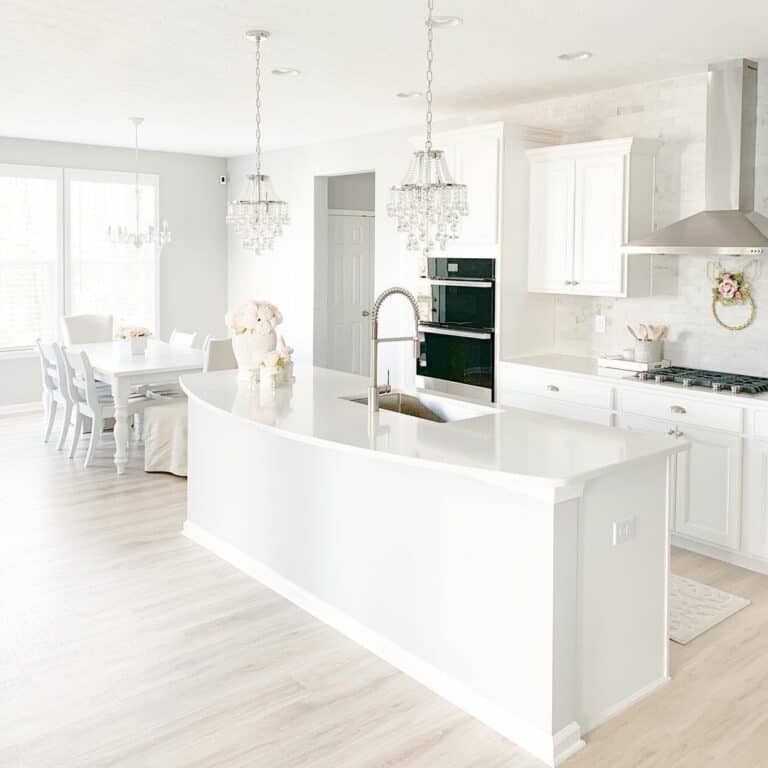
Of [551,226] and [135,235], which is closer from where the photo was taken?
[551,226]

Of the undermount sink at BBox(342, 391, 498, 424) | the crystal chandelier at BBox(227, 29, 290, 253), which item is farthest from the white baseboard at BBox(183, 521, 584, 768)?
the crystal chandelier at BBox(227, 29, 290, 253)

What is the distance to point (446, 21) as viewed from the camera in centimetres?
395

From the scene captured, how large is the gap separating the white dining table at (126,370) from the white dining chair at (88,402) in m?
0.12

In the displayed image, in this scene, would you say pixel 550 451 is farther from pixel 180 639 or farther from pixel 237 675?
pixel 180 639

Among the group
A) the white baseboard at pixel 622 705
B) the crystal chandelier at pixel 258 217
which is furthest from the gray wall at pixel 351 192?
the white baseboard at pixel 622 705

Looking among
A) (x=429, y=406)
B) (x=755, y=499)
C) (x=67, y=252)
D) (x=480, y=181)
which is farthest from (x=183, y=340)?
A: (x=755, y=499)

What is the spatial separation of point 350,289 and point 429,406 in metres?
4.93

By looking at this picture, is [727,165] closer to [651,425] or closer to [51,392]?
[651,425]

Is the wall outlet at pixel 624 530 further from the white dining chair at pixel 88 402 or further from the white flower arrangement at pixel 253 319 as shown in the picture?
the white dining chair at pixel 88 402

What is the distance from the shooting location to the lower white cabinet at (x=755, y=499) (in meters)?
4.30

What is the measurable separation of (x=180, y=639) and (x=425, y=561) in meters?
1.14

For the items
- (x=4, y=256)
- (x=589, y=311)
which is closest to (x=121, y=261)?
(x=4, y=256)

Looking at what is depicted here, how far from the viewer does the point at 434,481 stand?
318 cm

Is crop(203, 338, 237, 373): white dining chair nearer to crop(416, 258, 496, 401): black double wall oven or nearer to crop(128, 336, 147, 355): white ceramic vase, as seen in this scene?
crop(128, 336, 147, 355): white ceramic vase
